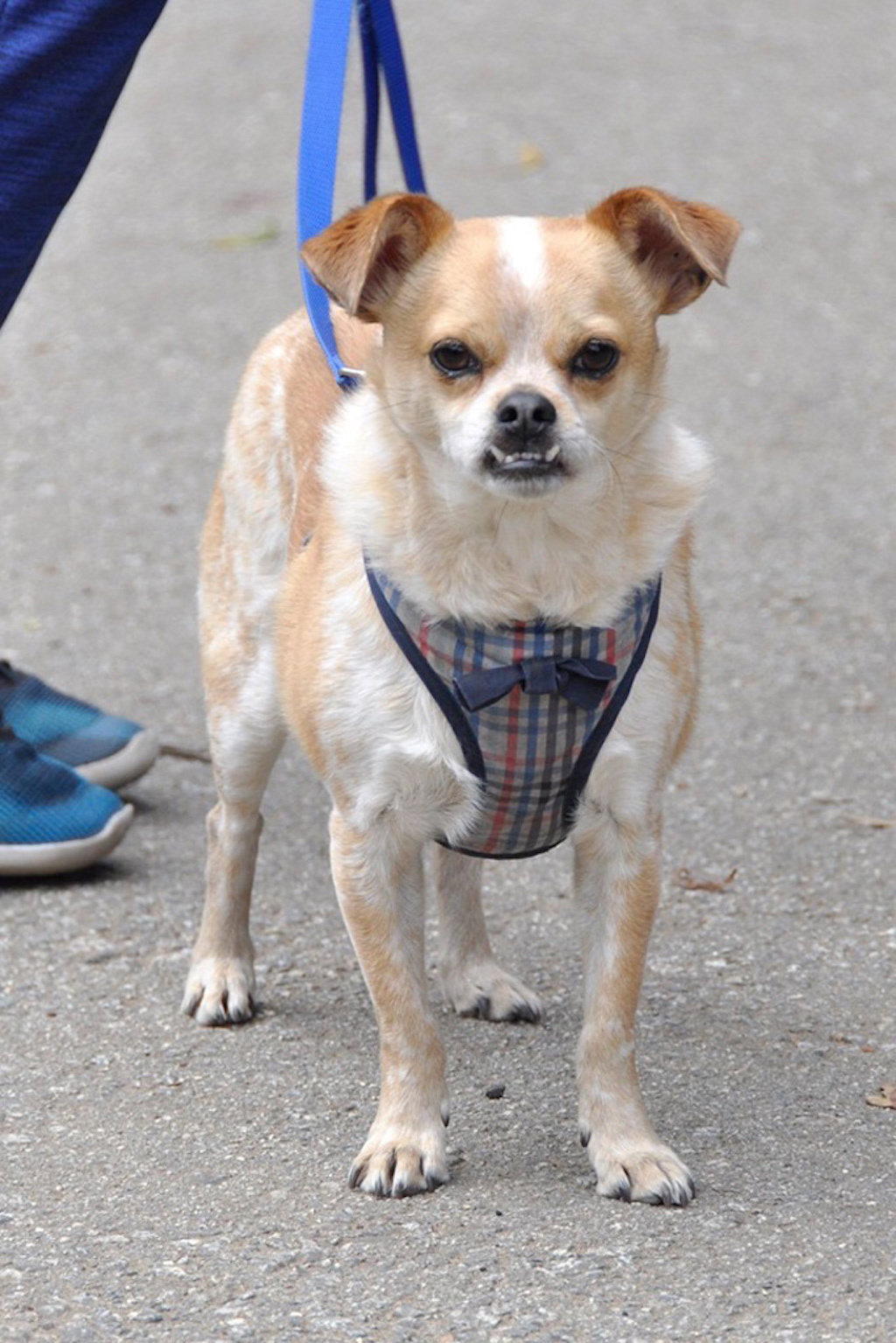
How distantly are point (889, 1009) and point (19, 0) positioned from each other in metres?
2.53

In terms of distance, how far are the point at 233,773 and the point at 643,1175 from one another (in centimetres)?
117

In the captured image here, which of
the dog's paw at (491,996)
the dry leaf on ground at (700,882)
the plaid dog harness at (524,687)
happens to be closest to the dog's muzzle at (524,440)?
the plaid dog harness at (524,687)

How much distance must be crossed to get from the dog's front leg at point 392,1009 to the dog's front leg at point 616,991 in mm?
241

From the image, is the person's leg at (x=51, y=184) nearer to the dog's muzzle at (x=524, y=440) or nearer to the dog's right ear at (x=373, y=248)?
the dog's right ear at (x=373, y=248)

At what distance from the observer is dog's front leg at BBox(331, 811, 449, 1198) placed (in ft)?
9.71

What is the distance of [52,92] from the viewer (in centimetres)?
363

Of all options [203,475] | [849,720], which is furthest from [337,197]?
[849,720]

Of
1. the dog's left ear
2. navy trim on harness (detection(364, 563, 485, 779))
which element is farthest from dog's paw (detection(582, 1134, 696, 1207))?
the dog's left ear

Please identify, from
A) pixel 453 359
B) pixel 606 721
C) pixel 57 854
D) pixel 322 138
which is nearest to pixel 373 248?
pixel 453 359

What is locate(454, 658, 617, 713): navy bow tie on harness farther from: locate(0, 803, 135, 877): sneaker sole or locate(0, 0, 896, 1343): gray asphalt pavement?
locate(0, 803, 135, 877): sneaker sole

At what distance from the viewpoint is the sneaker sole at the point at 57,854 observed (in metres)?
4.05

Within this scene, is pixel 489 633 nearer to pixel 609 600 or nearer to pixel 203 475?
pixel 609 600

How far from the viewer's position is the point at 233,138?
9.89 m

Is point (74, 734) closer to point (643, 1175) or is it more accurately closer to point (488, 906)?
point (488, 906)
